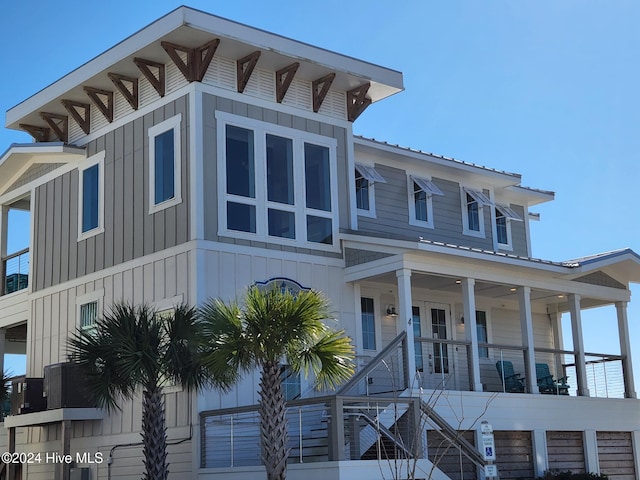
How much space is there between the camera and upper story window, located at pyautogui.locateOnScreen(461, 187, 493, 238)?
25.8 metres

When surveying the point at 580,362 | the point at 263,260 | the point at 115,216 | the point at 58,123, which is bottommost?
the point at 580,362

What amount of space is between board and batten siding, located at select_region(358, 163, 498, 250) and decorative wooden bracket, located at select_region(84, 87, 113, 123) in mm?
6196

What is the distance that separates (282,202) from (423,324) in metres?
5.53

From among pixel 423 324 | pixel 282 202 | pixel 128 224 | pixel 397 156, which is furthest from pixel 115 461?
pixel 397 156

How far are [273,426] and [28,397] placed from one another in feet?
29.1

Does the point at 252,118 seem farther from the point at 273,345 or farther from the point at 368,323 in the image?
the point at 273,345

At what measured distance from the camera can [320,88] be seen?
21.4m

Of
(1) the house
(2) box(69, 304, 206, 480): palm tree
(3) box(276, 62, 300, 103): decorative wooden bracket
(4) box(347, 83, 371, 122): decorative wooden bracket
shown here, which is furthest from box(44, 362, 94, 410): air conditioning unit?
(4) box(347, 83, 371, 122): decorative wooden bracket

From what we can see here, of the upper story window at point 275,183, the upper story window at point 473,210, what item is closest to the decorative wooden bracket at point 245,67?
the upper story window at point 275,183

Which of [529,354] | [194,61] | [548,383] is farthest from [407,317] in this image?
[194,61]

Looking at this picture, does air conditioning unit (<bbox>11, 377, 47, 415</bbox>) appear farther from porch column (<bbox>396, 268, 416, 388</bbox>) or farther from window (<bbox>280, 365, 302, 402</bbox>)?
porch column (<bbox>396, 268, 416, 388</bbox>)

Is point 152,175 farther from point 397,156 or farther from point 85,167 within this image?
point 397,156

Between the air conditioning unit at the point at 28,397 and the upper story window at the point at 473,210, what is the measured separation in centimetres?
1154

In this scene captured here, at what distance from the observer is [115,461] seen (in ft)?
65.1
